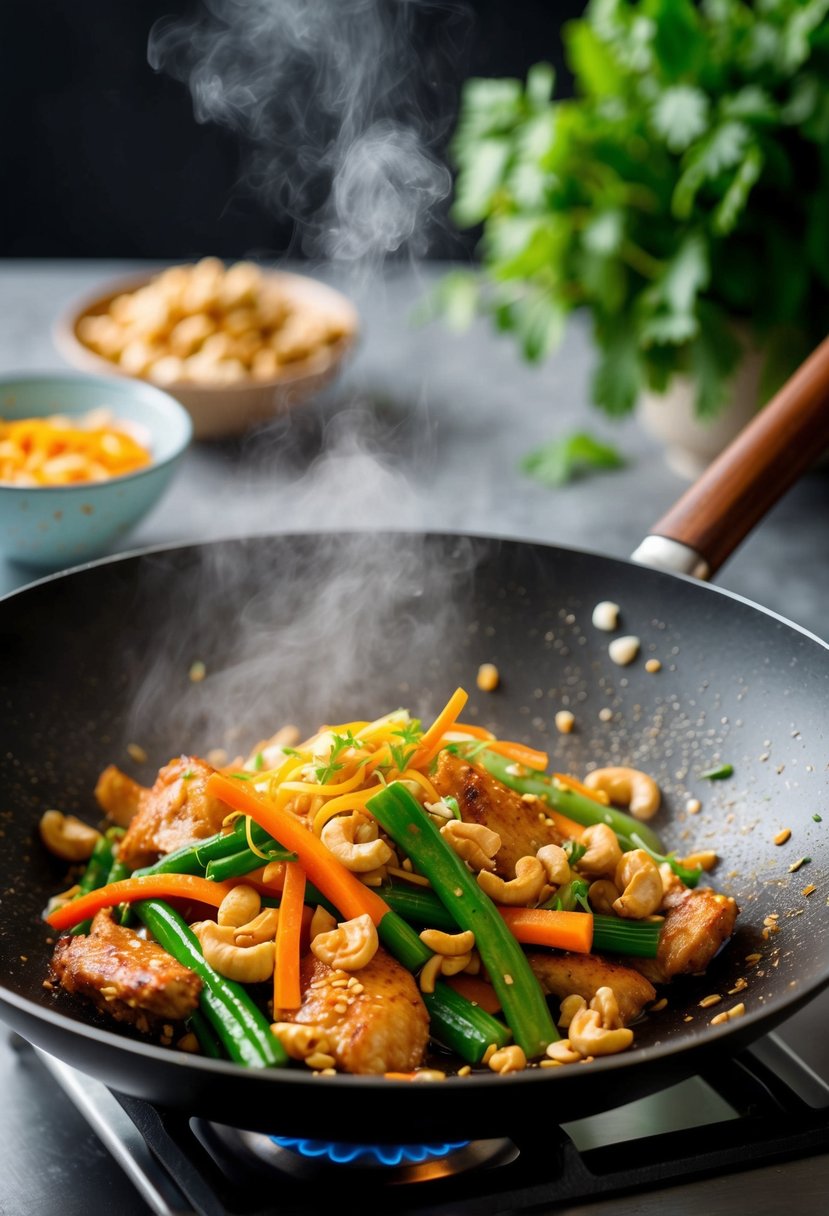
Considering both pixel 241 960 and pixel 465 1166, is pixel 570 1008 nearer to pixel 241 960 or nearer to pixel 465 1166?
pixel 465 1166

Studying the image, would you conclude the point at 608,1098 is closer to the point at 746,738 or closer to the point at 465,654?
the point at 746,738

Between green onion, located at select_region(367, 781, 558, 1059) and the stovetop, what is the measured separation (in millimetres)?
97

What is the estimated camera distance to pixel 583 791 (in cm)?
148

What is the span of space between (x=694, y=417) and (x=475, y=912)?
4.60 ft

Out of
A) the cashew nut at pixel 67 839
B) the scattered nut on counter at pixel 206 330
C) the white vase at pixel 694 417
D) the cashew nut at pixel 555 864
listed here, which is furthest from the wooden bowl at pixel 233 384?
the cashew nut at pixel 555 864

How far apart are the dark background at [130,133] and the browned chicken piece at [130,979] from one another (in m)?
3.25

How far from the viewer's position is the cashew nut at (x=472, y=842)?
1237 mm

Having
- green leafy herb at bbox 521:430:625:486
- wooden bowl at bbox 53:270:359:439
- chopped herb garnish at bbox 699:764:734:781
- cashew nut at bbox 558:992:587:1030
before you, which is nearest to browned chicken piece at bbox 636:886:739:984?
cashew nut at bbox 558:992:587:1030

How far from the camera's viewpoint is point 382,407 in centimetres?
276

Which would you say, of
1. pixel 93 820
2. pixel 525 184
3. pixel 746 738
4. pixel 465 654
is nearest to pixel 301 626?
pixel 465 654

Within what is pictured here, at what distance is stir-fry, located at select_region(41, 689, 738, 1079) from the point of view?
3.61ft

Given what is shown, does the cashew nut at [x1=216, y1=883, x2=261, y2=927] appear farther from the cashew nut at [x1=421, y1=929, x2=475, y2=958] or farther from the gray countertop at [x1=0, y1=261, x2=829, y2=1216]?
the gray countertop at [x1=0, y1=261, x2=829, y2=1216]

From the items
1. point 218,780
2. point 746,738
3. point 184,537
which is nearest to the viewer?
point 218,780

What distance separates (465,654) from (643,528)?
76cm
